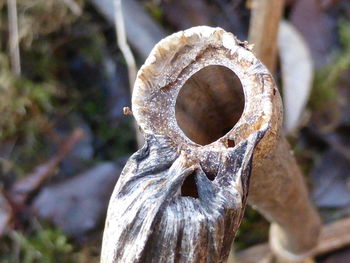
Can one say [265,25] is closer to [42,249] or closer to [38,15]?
[38,15]

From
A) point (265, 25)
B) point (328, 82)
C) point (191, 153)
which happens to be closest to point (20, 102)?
→ point (265, 25)

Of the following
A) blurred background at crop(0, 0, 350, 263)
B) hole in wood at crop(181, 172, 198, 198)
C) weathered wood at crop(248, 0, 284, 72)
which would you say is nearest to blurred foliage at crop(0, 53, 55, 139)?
blurred background at crop(0, 0, 350, 263)

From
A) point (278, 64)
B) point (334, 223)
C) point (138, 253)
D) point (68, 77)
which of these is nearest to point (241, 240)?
point (334, 223)

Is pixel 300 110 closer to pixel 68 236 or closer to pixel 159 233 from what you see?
pixel 68 236

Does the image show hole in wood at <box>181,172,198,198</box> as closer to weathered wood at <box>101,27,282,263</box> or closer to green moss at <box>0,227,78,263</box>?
weathered wood at <box>101,27,282,263</box>

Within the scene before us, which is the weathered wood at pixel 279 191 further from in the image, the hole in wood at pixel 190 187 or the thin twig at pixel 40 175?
the thin twig at pixel 40 175

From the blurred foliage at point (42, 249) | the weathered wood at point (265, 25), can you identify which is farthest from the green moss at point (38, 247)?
the weathered wood at point (265, 25)
